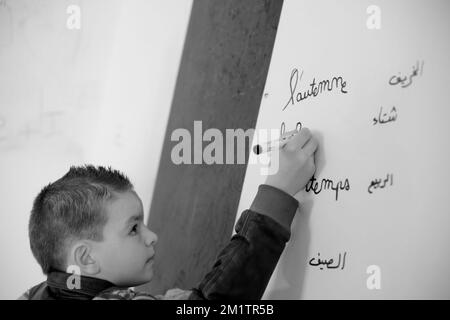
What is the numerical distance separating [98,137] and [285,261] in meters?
0.76

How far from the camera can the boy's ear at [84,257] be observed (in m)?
0.66

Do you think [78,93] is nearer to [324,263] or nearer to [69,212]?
[69,212]

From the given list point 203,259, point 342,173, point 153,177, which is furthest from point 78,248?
point 153,177

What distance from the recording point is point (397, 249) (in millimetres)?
473

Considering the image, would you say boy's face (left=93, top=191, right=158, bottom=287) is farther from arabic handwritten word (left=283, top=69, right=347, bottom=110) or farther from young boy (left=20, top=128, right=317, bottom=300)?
arabic handwritten word (left=283, top=69, right=347, bottom=110)

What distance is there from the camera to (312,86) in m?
0.60

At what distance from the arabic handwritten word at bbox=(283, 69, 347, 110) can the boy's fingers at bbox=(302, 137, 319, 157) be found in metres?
0.06

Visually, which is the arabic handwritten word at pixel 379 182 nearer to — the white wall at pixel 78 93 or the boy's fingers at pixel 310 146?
the boy's fingers at pixel 310 146

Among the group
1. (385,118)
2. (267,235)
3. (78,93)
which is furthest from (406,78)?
(78,93)

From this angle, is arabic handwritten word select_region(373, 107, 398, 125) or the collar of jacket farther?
the collar of jacket

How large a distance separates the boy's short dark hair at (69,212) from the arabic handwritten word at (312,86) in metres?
0.29

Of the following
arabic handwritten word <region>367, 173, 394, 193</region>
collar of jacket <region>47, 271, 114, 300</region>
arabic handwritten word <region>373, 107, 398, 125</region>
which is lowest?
collar of jacket <region>47, 271, 114, 300</region>

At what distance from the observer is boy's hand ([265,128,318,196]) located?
579 mm

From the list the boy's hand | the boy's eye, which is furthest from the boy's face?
the boy's hand
